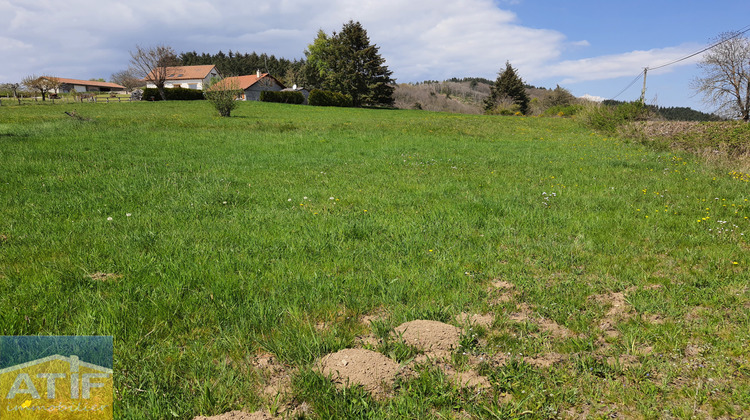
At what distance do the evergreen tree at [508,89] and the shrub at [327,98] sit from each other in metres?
24.2

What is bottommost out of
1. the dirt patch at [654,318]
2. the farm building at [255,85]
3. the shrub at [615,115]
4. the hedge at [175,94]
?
the dirt patch at [654,318]

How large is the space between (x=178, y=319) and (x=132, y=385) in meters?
0.76

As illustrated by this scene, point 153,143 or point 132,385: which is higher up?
point 153,143

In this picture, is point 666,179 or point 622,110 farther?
point 622,110

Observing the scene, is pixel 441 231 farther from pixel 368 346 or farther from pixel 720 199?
pixel 720 199

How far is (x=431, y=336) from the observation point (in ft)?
9.58


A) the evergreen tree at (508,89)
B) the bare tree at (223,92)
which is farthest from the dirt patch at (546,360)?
the evergreen tree at (508,89)

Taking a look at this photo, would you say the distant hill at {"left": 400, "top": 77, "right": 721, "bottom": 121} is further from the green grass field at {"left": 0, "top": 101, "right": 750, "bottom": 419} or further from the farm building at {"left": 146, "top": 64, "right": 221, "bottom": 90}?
the farm building at {"left": 146, "top": 64, "right": 221, "bottom": 90}

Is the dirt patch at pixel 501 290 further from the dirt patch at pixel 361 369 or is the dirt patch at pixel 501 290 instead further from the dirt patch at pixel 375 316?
the dirt patch at pixel 361 369

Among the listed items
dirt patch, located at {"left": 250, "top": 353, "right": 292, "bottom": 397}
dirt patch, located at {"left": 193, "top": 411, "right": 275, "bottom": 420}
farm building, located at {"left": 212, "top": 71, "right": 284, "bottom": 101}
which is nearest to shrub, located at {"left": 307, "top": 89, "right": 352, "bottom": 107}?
farm building, located at {"left": 212, "top": 71, "right": 284, "bottom": 101}

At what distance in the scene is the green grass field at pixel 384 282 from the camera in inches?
95.8

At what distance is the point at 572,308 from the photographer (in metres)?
3.46

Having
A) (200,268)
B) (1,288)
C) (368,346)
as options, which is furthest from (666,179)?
(1,288)

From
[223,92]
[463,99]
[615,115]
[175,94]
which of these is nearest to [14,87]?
[175,94]
